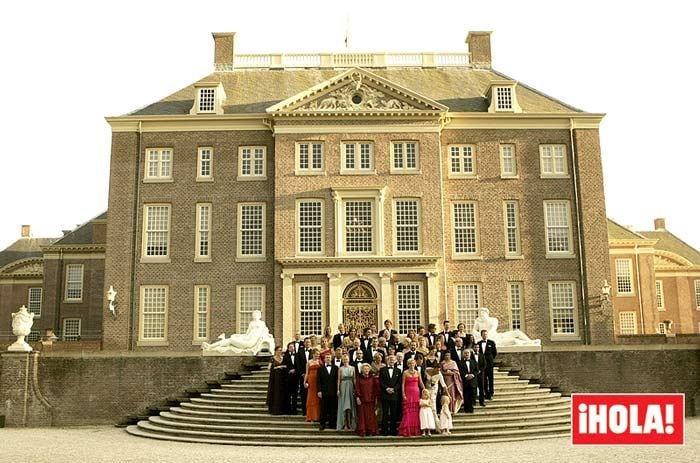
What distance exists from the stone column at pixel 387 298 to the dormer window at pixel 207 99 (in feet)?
35.4

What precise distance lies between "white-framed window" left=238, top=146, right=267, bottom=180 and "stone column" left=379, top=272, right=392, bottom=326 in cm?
712

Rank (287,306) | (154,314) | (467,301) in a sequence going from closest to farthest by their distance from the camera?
(287,306) < (154,314) < (467,301)

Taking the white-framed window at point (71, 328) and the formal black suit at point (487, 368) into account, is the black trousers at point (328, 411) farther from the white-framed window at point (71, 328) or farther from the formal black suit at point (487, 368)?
the white-framed window at point (71, 328)

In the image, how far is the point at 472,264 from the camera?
32594 millimetres

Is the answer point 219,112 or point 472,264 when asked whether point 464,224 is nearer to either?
point 472,264

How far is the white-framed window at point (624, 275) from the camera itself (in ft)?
154

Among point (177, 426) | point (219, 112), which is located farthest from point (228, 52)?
point (177, 426)

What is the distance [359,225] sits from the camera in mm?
32250

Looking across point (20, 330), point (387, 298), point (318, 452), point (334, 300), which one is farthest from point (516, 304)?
point (20, 330)

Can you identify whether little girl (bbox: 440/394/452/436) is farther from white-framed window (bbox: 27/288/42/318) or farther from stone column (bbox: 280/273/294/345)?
white-framed window (bbox: 27/288/42/318)

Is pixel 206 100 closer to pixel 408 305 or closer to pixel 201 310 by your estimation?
pixel 201 310

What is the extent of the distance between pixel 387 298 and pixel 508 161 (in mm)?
8557

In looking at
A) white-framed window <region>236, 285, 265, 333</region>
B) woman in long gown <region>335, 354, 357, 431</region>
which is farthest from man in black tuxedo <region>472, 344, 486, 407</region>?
white-framed window <region>236, 285, 265, 333</region>

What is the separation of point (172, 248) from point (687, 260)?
38.4 meters
